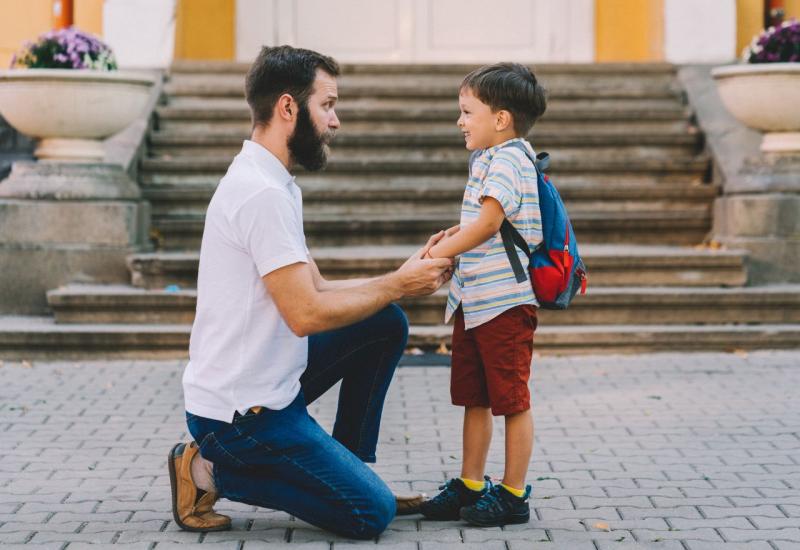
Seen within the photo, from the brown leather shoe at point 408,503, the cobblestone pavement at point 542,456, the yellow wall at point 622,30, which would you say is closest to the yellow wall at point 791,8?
the yellow wall at point 622,30

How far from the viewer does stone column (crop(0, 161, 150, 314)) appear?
27.1 feet

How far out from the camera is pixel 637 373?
23.2 feet

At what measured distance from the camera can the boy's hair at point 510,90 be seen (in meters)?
4.25

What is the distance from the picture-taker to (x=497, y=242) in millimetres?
4305

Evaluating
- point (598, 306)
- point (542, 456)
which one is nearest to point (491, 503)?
point (542, 456)

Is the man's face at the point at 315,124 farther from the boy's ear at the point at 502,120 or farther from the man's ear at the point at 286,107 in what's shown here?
the boy's ear at the point at 502,120

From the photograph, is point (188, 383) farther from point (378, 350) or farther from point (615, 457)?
point (615, 457)

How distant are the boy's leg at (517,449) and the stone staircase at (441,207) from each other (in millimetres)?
3327

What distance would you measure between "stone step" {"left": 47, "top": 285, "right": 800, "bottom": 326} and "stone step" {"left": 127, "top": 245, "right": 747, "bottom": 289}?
0.50ft

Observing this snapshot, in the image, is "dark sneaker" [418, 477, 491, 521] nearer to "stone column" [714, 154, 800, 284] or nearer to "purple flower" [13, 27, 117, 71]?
"stone column" [714, 154, 800, 284]

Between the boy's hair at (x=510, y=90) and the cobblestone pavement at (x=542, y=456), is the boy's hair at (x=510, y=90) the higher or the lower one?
the higher one

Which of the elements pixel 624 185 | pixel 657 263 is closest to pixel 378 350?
pixel 657 263

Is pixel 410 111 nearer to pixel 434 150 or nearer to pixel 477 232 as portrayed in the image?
pixel 434 150

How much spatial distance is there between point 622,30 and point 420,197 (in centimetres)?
423
